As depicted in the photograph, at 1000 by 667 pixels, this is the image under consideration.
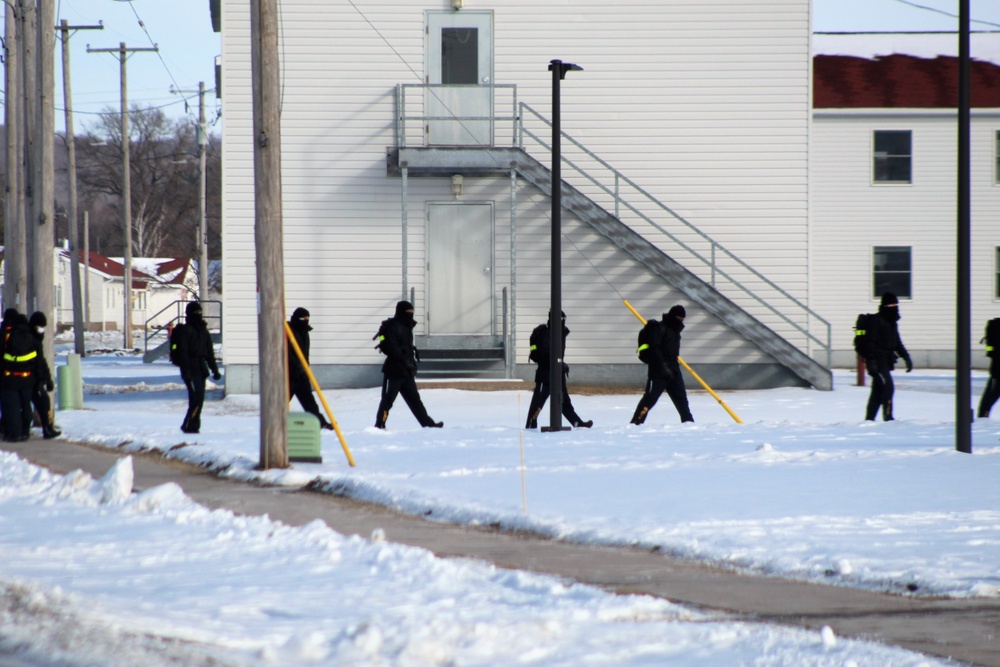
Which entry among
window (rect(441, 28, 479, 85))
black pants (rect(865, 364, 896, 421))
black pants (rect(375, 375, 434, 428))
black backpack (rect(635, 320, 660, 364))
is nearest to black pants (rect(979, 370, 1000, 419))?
black pants (rect(865, 364, 896, 421))

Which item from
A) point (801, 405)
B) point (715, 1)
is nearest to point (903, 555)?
point (801, 405)

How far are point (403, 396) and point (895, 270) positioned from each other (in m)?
Result: 17.9

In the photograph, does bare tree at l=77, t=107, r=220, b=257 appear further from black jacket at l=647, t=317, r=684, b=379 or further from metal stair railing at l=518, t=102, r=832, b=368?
black jacket at l=647, t=317, r=684, b=379

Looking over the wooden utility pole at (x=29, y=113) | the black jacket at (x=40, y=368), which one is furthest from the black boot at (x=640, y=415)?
the wooden utility pole at (x=29, y=113)

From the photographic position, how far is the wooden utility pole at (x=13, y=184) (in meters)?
18.2

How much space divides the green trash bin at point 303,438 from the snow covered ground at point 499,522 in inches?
11.4

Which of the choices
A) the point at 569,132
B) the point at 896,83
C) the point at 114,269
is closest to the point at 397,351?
the point at 569,132

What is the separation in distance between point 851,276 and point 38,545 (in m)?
23.8

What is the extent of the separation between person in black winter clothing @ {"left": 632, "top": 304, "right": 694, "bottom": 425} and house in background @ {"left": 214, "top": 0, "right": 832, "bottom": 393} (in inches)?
275

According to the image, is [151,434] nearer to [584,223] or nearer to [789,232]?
[584,223]

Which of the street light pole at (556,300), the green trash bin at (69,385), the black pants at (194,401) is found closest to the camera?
the street light pole at (556,300)

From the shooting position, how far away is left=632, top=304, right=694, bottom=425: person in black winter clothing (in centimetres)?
1476

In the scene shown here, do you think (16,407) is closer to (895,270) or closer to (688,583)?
(688,583)

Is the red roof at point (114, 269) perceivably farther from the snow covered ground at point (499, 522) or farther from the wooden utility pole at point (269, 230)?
the wooden utility pole at point (269, 230)
